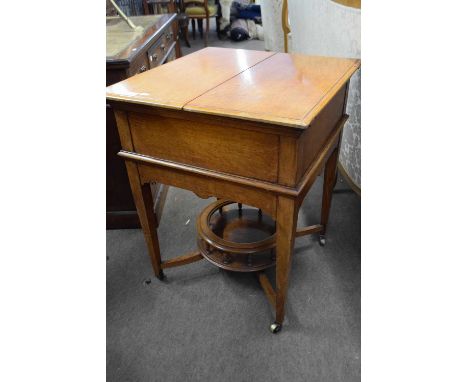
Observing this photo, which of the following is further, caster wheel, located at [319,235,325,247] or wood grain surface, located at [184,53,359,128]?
caster wheel, located at [319,235,325,247]

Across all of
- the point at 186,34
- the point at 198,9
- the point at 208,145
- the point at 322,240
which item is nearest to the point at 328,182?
the point at 322,240

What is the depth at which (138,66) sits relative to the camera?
153 centimetres

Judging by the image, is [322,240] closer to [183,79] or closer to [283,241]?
[283,241]

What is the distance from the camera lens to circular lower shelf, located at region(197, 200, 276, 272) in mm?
1327

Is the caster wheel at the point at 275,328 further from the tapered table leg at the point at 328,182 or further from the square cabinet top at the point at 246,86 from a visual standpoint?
the square cabinet top at the point at 246,86

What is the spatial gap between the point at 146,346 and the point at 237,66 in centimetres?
98

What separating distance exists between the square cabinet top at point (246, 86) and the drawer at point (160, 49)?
534 millimetres

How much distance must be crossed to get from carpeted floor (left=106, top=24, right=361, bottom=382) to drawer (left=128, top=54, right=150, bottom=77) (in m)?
0.75

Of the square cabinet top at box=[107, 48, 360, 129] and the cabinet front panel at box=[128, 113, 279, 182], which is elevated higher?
the square cabinet top at box=[107, 48, 360, 129]

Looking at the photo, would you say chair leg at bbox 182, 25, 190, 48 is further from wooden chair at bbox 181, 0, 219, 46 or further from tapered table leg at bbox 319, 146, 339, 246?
tapered table leg at bbox 319, 146, 339, 246

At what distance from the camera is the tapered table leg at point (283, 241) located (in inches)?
35.8

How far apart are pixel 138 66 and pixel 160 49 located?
42 centimetres

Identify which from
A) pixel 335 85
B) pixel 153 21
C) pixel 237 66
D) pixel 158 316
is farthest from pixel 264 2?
pixel 158 316

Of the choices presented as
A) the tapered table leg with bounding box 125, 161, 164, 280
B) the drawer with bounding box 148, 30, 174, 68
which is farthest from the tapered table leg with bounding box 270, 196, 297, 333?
the drawer with bounding box 148, 30, 174, 68
